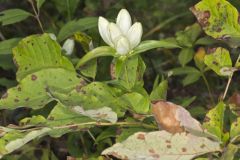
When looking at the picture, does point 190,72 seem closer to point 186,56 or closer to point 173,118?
point 186,56

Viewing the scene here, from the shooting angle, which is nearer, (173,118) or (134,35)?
(173,118)

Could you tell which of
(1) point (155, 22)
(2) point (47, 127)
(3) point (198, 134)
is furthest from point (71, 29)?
(1) point (155, 22)

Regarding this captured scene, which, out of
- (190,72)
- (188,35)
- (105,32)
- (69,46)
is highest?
(105,32)

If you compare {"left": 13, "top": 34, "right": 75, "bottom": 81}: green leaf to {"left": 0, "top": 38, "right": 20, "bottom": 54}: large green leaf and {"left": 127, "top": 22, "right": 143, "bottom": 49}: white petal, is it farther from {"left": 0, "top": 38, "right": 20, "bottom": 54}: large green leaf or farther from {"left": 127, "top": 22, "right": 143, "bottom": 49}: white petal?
{"left": 0, "top": 38, "right": 20, "bottom": 54}: large green leaf

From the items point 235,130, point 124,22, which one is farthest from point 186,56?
point 235,130

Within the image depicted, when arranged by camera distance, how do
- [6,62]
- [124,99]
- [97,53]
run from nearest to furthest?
[124,99]
[97,53]
[6,62]

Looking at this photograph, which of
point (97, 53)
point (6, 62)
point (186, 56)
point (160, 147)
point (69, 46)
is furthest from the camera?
point (186, 56)

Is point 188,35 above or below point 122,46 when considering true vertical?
below

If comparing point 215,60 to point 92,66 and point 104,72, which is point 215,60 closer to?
point 92,66
